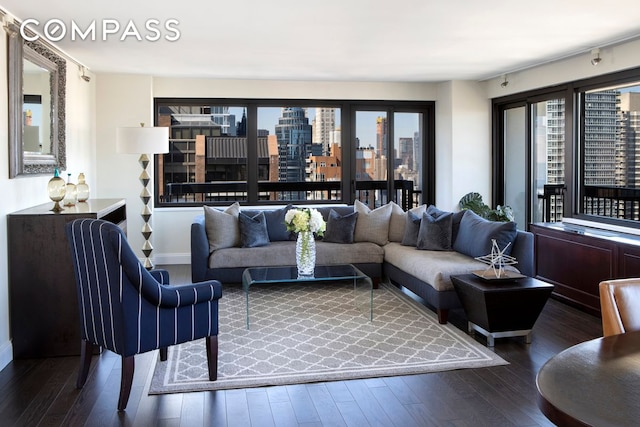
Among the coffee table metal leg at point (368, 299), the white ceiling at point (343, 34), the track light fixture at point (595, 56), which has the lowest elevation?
the coffee table metal leg at point (368, 299)

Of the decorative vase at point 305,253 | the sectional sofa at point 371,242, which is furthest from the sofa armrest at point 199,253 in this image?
the decorative vase at point 305,253

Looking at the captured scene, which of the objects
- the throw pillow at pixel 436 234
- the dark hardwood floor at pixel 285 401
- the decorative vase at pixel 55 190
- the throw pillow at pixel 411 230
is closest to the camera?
the dark hardwood floor at pixel 285 401

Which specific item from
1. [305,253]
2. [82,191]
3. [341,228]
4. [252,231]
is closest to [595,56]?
[341,228]

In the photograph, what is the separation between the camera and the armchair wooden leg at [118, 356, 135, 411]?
3104 millimetres

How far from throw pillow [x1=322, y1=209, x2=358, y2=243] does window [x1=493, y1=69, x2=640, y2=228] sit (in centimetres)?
232

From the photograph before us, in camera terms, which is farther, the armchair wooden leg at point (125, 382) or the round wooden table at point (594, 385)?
the armchair wooden leg at point (125, 382)

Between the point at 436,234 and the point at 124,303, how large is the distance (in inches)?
136

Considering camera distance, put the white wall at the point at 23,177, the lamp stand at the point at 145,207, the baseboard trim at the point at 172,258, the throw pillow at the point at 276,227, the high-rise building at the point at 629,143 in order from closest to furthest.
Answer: the white wall at the point at 23,177, the high-rise building at the point at 629,143, the throw pillow at the point at 276,227, the lamp stand at the point at 145,207, the baseboard trim at the point at 172,258

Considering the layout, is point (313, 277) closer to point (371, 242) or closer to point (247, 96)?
point (371, 242)

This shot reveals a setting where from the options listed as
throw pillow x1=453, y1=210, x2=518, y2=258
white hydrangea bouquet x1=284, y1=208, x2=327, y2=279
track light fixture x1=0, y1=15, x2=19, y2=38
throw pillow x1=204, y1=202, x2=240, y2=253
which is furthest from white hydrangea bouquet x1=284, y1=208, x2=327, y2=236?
track light fixture x1=0, y1=15, x2=19, y2=38

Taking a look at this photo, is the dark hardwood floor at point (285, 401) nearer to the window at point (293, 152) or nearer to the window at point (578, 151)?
the window at point (578, 151)

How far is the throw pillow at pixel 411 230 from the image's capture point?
6.07 meters

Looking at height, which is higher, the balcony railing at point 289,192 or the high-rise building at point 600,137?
the high-rise building at point 600,137

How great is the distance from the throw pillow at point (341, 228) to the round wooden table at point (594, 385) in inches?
187
